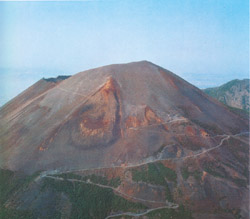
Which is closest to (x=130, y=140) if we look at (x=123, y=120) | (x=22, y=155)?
(x=123, y=120)

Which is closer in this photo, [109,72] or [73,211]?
[73,211]

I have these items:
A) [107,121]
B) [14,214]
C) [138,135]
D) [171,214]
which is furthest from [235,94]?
[14,214]

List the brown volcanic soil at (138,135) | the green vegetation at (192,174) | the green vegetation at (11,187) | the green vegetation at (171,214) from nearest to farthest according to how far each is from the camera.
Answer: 1. the green vegetation at (171,214)
2. the green vegetation at (11,187)
3. the brown volcanic soil at (138,135)
4. the green vegetation at (192,174)

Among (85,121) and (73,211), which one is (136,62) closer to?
(85,121)

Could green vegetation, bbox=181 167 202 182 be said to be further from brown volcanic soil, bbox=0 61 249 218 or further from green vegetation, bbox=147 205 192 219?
green vegetation, bbox=147 205 192 219

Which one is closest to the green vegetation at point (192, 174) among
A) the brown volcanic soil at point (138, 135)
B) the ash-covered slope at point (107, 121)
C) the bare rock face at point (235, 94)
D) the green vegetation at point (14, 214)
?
the brown volcanic soil at point (138, 135)

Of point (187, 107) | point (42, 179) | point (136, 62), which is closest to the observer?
point (42, 179)

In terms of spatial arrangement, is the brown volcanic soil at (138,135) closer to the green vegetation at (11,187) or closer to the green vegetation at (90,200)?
the green vegetation at (11,187)
